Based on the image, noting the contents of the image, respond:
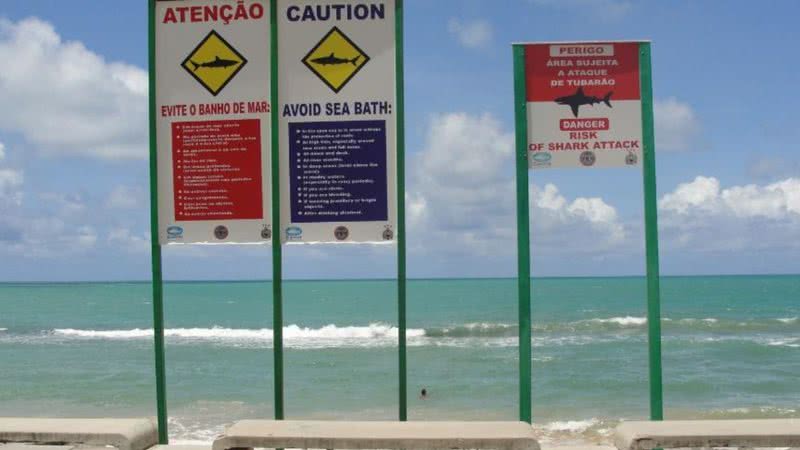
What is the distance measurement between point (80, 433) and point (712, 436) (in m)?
4.24

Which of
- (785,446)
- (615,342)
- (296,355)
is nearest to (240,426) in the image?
(785,446)

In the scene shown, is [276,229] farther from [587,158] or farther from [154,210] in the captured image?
[587,158]

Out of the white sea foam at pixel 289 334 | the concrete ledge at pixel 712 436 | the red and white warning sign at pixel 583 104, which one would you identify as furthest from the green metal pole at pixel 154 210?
the white sea foam at pixel 289 334

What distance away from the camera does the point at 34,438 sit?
6.25 metres

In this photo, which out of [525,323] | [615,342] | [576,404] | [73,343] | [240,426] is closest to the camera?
[240,426]

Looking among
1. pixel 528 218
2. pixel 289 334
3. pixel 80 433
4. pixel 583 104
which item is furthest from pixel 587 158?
pixel 289 334

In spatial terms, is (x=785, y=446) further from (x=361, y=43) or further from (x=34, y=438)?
(x=34, y=438)

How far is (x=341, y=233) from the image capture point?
7043 mm

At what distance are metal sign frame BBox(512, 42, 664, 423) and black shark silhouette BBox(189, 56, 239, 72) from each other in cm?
227

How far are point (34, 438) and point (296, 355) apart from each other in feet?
68.4

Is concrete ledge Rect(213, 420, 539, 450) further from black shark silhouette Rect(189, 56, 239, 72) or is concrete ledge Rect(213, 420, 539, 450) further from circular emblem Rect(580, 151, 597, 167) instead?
black shark silhouette Rect(189, 56, 239, 72)

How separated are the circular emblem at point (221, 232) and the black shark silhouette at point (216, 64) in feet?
4.21

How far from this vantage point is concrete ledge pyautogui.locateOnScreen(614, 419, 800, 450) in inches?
226

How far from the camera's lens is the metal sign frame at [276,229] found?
6848 millimetres
